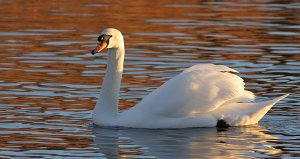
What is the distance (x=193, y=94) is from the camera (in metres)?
13.2

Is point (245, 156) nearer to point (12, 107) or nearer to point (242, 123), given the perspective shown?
point (242, 123)

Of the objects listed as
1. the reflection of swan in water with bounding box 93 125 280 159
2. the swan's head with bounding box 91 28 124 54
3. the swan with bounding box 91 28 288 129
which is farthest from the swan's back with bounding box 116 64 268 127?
the swan's head with bounding box 91 28 124 54

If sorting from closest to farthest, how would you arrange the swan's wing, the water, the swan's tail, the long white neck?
the water < the swan's wing < the swan's tail < the long white neck

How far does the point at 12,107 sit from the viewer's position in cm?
1430

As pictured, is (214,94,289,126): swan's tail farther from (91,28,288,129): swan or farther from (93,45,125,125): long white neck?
(93,45,125,125): long white neck

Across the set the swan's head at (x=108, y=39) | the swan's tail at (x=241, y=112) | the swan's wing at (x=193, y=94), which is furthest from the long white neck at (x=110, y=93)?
the swan's tail at (x=241, y=112)

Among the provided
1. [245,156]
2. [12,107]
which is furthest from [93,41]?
[245,156]

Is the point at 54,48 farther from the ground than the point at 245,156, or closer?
farther from the ground

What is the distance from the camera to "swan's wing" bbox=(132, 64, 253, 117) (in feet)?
43.0

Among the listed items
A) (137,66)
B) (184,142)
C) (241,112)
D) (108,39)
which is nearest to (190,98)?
(241,112)

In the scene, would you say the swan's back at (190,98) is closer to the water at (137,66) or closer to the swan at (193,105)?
the swan at (193,105)

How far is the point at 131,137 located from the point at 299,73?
5046 mm

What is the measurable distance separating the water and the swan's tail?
0.41 feet

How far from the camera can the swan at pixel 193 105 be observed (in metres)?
13.1
